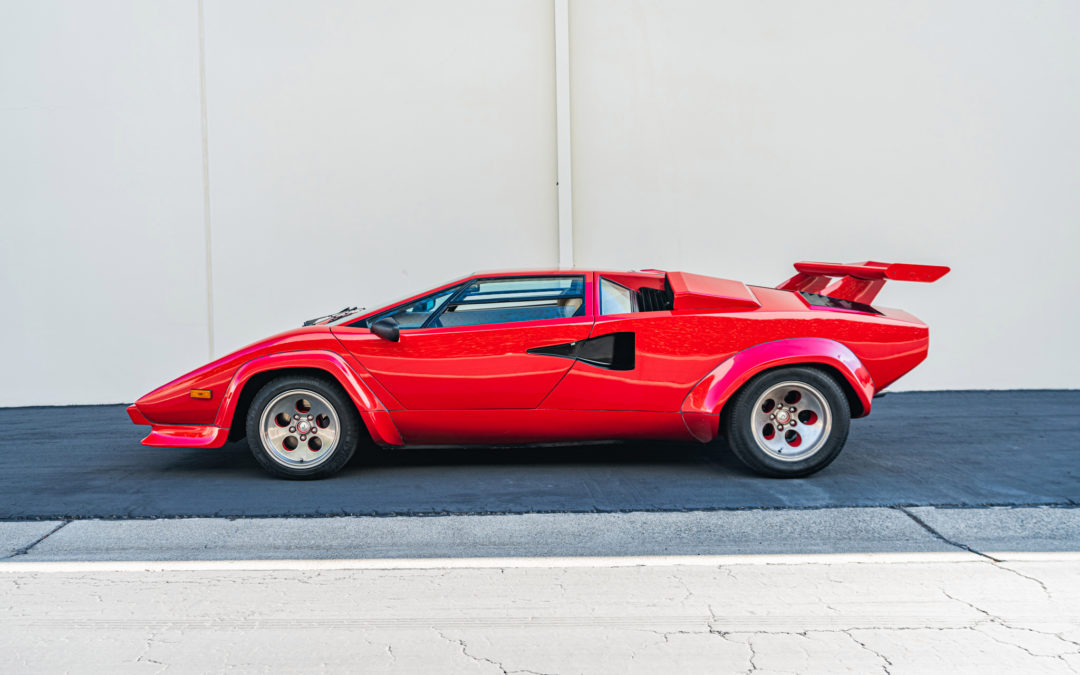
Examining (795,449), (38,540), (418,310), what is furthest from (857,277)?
(38,540)

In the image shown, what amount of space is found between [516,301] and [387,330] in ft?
2.61

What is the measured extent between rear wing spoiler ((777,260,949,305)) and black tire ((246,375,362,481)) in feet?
9.51

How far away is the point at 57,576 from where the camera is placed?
3801mm

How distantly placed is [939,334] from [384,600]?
6.89 metres

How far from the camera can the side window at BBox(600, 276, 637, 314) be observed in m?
5.40

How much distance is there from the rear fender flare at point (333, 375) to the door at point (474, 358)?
112mm

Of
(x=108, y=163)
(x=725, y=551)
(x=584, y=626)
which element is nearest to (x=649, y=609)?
(x=584, y=626)

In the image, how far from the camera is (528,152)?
340 inches

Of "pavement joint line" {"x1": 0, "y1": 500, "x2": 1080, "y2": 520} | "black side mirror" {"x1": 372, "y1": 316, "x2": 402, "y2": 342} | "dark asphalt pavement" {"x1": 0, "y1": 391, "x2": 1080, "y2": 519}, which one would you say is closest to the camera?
"pavement joint line" {"x1": 0, "y1": 500, "x2": 1080, "y2": 520}

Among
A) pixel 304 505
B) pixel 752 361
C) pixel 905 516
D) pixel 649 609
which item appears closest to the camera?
pixel 649 609

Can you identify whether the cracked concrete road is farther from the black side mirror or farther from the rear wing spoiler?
the rear wing spoiler

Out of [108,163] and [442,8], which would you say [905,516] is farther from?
[108,163]

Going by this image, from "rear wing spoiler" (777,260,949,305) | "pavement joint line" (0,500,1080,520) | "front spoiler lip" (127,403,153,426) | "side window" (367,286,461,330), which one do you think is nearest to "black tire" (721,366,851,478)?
"pavement joint line" (0,500,1080,520)

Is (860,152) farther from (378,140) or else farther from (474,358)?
(474,358)
